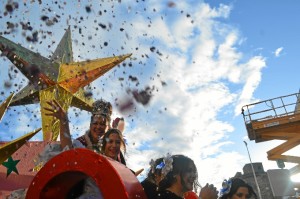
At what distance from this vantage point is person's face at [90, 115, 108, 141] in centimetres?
348

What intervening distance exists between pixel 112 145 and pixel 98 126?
1.77 feet

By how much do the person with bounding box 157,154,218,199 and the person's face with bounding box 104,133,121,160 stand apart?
614 mm

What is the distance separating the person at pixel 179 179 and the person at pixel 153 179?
67mm

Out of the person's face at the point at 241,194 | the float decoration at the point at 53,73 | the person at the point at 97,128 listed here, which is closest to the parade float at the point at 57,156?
the float decoration at the point at 53,73

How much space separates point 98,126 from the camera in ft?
11.7

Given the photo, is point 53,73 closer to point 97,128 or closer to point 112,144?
point 97,128

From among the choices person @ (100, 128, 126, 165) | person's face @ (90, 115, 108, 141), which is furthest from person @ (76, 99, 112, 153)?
person @ (100, 128, 126, 165)

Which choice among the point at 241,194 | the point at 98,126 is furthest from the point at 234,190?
the point at 98,126

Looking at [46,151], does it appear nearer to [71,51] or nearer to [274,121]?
[71,51]

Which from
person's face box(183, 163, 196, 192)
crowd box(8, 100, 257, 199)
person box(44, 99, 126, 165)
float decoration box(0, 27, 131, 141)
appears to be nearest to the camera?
crowd box(8, 100, 257, 199)

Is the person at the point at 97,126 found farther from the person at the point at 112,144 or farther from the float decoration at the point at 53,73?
the float decoration at the point at 53,73

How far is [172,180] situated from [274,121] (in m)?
10.7

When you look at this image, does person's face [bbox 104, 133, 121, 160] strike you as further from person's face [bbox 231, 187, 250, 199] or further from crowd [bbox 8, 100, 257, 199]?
person's face [bbox 231, 187, 250, 199]

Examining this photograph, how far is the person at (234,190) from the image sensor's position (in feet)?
12.7
